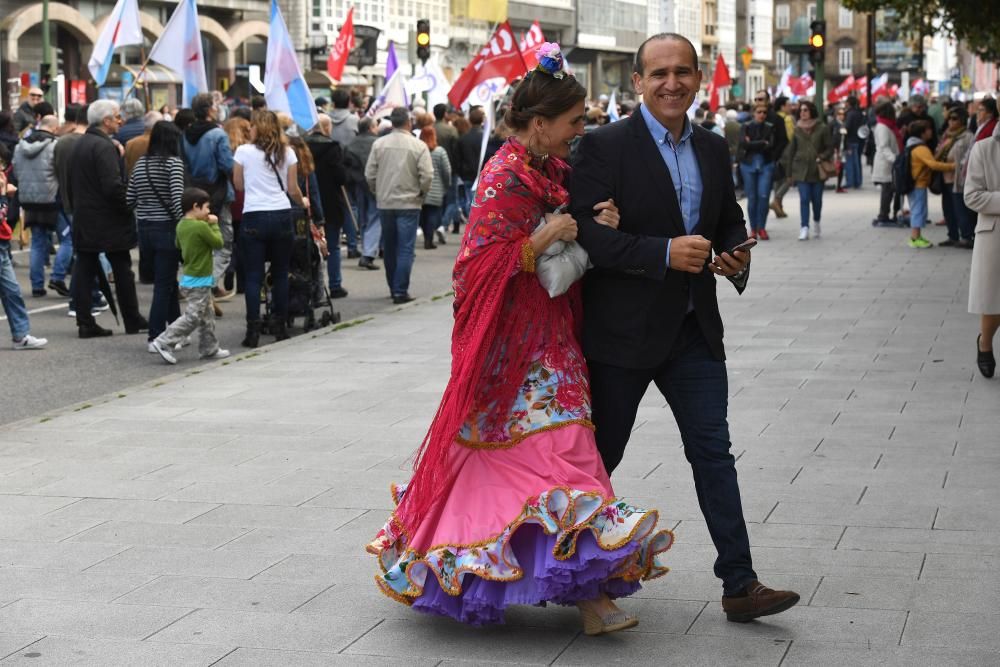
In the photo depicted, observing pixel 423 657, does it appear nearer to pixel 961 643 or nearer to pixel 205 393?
pixel 961 643

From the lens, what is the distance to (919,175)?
20188mm

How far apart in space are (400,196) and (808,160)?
7.48 metres

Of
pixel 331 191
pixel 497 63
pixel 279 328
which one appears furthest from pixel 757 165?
pixel 279 328

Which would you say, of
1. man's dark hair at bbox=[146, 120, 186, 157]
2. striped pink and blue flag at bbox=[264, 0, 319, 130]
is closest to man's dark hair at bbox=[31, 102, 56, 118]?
striped pink and blue flag at bbox=[264, 0, 319, 130]

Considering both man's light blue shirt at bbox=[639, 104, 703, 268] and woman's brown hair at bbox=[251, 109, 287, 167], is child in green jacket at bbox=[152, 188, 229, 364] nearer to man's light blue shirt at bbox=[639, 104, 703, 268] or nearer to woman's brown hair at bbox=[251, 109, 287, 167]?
woman's brown hair at bbox=[251, 109, 287, 167]

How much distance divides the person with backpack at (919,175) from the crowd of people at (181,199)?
562cm

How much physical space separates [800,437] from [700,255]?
3.55 meters

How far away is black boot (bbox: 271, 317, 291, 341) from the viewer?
511 inches

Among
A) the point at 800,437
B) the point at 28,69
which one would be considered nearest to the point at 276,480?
→ the point at 800,437

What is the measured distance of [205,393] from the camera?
1011 cm

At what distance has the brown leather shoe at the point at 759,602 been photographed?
504 centimetres

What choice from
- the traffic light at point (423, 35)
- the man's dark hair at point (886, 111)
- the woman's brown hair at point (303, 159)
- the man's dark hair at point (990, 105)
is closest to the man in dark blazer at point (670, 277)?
the woman's brown hair at point (303, 159)

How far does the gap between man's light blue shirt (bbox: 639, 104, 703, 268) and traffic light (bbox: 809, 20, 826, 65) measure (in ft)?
85.6

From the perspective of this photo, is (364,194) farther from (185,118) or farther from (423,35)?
(423,35)
